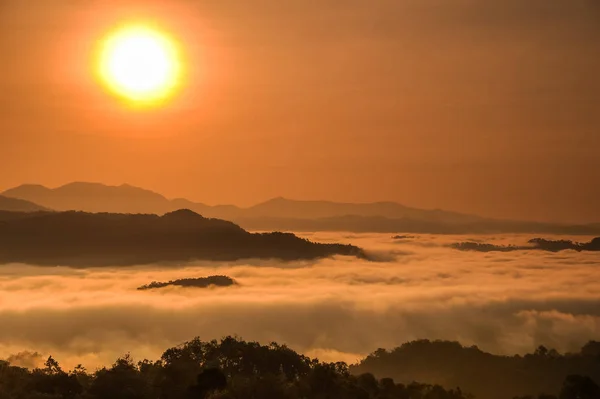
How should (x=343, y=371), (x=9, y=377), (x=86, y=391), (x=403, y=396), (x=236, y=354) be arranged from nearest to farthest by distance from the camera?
(x=86, y=391)
(x=9, y=377)
(x=403, y=396)
(x=343, y=371)
(x=236, y=354)

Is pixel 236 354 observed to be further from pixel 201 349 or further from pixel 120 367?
pixel 120 367

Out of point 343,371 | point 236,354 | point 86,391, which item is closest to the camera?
point 86,391

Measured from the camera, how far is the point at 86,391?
289 feet

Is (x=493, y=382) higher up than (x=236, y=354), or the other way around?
(x=236, y=354)

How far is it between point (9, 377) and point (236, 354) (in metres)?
40.1

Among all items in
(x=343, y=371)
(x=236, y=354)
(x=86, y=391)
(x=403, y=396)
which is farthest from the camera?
(x=236, y=354)

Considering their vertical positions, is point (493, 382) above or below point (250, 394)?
below

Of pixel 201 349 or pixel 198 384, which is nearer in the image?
pixel 198 384

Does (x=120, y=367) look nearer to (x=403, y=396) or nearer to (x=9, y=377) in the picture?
(x=9, y=377)

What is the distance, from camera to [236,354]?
127 m

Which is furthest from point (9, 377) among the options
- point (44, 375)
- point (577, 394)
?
point (577, 394)

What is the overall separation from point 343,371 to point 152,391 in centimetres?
3475

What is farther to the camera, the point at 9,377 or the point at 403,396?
the point at 403,396

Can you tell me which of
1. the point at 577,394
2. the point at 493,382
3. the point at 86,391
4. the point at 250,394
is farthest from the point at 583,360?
the point at 86,391
